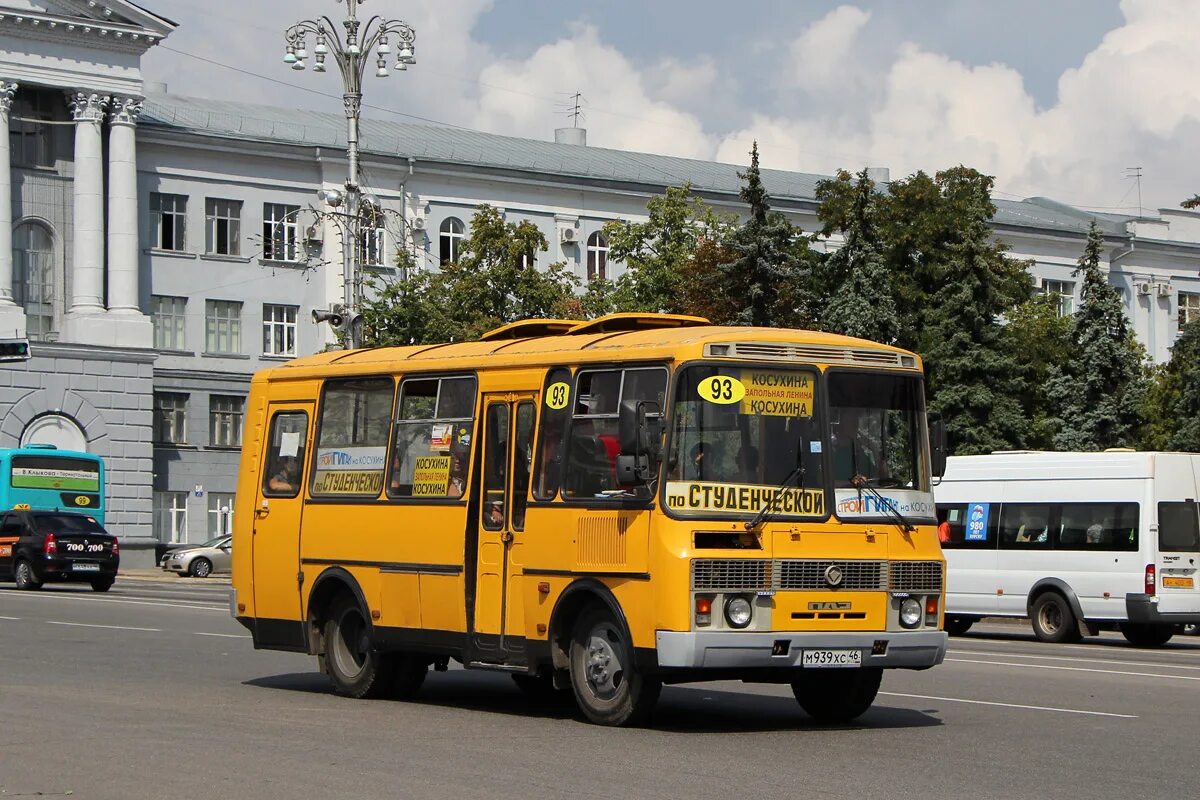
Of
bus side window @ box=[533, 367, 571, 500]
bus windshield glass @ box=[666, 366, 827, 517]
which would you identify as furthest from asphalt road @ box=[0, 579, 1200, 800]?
bus side window @ box=[533, 367, 571, 500]

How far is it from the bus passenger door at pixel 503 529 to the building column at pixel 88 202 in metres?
48.9

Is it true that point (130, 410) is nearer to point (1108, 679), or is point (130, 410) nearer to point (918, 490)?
point (1108, 679)

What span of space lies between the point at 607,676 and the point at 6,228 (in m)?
50.8

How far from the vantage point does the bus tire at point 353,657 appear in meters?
15.3

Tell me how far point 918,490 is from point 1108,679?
6233 millimetres

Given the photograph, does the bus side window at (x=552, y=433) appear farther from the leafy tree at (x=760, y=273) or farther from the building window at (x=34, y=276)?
the building window at (x=34, y=276)

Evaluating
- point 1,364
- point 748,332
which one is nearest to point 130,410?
point 1,364

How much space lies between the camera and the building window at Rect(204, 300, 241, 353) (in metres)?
Answer: 66.4

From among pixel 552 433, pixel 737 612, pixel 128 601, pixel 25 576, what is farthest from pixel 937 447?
pixel 25 576

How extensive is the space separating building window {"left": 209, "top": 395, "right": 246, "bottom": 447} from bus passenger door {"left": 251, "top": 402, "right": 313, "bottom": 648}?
50.1m

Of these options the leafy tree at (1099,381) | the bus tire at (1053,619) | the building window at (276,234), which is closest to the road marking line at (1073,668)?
the bus tire at (1053,619)

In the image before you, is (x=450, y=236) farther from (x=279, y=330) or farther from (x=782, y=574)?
(x=782, y=574)

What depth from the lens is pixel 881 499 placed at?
13188 mm

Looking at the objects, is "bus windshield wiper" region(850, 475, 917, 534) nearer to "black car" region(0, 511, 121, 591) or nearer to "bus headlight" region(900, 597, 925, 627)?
"bus headlight" region(900, 597, 925, 627)
